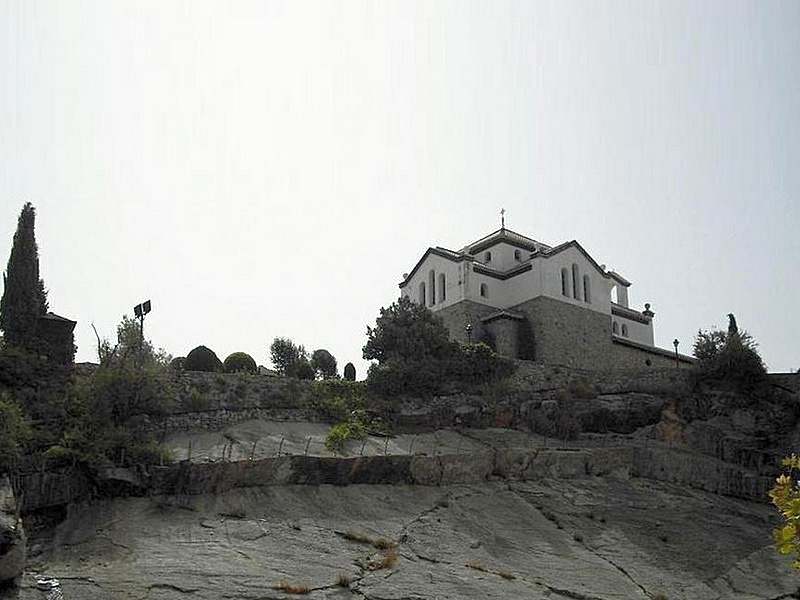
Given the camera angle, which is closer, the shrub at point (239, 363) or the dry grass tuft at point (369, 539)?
the dry grass tuft at point (369, 539)

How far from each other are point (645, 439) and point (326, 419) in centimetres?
1256

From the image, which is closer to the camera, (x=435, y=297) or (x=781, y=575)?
(x=781, y=575)

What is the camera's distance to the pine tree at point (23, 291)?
30844mm

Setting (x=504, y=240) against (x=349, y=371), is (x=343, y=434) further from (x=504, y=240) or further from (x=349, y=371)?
(x=504, y=240)

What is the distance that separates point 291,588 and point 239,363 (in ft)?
64.2

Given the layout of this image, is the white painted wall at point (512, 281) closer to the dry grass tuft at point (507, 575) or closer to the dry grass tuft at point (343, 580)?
the dry grass tuft at point (507, 575)

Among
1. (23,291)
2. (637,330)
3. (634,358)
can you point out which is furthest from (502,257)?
(23,291)

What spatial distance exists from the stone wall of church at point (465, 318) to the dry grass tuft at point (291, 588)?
24.5 meters

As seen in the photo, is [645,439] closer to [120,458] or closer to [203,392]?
[203,392]

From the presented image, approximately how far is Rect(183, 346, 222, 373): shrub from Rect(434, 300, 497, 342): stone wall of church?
474 inches

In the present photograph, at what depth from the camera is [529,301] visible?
1743 inches

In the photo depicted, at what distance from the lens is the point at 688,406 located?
117 feet

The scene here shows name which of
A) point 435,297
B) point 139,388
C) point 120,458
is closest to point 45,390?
point 139,388

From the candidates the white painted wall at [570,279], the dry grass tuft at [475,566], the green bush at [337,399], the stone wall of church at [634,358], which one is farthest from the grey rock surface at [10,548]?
the stone wall of church at [634,358]
